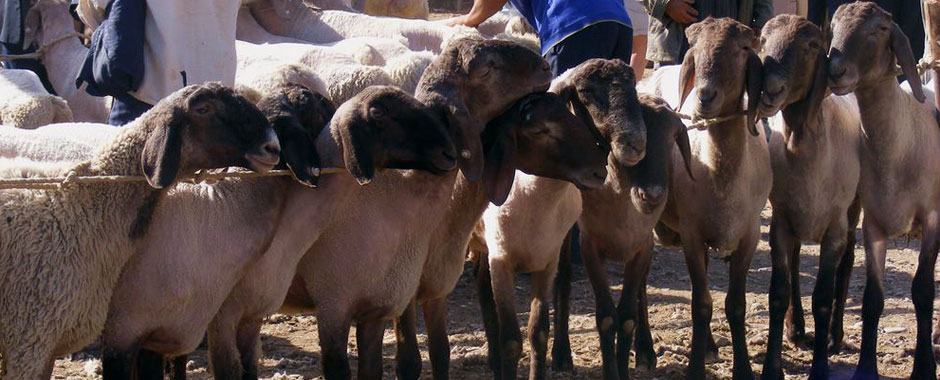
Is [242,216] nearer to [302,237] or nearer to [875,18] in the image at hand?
[302,237]

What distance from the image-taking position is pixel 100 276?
5309 millimetres

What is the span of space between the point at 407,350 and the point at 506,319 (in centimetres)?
61

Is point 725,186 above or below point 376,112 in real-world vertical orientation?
below

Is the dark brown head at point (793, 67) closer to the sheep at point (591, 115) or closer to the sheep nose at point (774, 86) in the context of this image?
the sheep nose at point (774, 86)

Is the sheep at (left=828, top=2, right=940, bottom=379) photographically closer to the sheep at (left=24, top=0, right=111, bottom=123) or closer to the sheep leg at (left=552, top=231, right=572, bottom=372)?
the sheep leg at (left=552, top=231, right=572, bottom=372)

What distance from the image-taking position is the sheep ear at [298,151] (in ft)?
18.1

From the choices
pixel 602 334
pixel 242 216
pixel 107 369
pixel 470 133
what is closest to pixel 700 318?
pixel 602 334

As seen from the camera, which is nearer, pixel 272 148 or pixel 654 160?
pixel 272 148

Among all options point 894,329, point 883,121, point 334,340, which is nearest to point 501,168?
point 334,340

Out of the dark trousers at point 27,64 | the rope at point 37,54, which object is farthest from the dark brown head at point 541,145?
the dark trousers at point 27,64

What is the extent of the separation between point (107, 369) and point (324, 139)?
4.71 feet

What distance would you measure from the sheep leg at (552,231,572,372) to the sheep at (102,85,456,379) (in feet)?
7.75

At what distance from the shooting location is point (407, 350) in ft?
22.1

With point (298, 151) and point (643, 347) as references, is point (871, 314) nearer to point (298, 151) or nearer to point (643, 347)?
point (643, 347)
